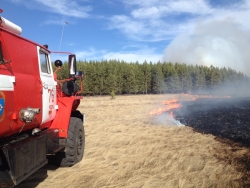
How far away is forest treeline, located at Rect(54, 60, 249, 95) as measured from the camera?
4944 cm

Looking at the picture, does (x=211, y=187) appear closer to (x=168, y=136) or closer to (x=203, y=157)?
(x=203, y=157)

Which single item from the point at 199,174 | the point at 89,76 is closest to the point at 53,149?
the point at 199,174

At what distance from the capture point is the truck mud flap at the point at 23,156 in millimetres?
3025

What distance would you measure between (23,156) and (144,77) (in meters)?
53.7

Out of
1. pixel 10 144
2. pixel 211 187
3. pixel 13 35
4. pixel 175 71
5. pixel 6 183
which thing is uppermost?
pixel 175 71

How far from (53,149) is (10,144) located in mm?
1386

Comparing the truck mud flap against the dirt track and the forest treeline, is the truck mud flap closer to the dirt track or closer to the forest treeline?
the dirt track

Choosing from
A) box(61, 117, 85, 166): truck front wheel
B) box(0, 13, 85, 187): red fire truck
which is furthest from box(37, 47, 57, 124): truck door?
box(61, 117, 85, 166): truck front wheel

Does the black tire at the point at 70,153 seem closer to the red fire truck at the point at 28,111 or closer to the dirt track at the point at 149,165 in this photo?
the red fire truck at the point at 28,111

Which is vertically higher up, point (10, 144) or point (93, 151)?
point (10, 144)

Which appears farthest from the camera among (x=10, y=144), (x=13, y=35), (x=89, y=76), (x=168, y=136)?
(x=89, y=76)

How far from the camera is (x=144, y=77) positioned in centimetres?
5650

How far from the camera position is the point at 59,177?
15.8 ft

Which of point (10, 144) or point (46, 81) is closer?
point (10, 144)
